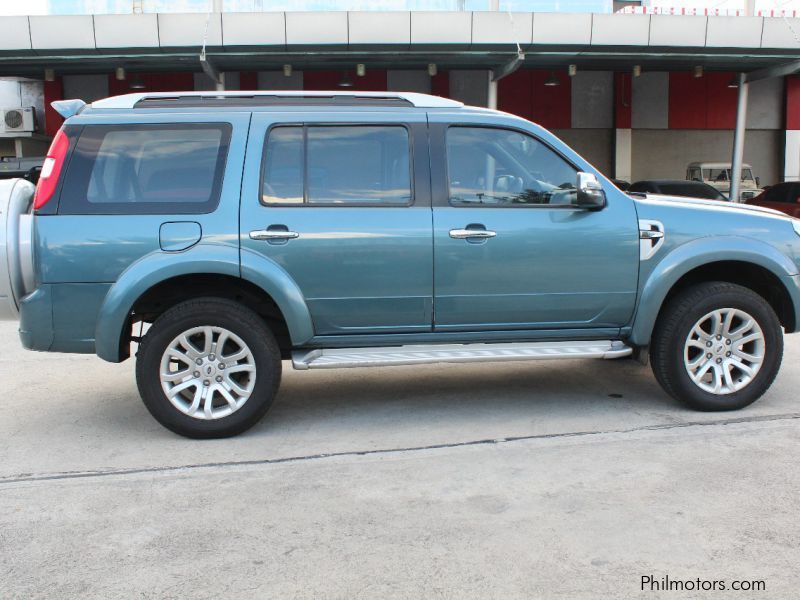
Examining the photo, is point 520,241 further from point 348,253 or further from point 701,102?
point 701,102

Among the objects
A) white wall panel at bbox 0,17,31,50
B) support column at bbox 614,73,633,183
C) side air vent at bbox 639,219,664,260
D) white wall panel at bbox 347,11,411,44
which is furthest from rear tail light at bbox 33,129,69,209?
support column at bbox 614,73,633,183

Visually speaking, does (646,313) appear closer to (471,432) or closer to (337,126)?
(471,432)

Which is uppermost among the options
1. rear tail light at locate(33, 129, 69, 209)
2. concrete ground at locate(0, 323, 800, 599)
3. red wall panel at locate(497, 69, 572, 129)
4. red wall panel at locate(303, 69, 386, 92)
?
red wall panel at locate(303, 69, 386, 92)

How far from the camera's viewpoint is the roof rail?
473cm

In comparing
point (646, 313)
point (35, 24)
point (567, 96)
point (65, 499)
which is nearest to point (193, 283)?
point (65, 499)

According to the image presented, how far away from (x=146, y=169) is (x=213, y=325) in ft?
3.30

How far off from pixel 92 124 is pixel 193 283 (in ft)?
3.57

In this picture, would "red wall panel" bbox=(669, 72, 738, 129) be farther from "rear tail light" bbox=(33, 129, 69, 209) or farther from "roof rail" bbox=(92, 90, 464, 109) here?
"rear tail light" bbox=(33, 129, 69, 209)

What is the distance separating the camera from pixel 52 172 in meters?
4.44

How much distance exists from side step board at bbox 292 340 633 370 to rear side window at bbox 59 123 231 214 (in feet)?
3.62

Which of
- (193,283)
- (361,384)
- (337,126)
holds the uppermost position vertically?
(337,126)

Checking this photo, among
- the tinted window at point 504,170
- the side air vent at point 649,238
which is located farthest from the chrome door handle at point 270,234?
the side air vent at point 649,238

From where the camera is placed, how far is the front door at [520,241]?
4.68 metres

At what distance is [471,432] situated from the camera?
15.3ft
